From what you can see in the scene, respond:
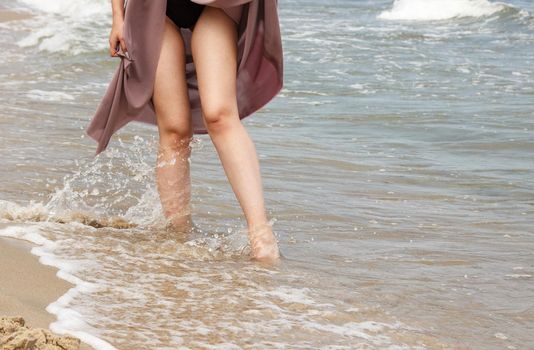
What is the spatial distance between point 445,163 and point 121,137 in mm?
2225

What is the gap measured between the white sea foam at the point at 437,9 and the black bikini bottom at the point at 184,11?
15.9 meters

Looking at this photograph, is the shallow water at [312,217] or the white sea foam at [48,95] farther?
the white sea foam at [48,95]

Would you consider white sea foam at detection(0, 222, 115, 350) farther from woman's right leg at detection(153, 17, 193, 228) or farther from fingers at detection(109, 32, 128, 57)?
fingers at detection(109, 32, 128, 57)

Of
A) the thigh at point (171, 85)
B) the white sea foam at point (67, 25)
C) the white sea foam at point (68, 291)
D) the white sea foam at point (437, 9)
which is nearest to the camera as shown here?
the white sea foam at point (68, 291)

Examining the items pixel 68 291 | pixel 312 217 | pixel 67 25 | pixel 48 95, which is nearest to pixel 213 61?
pixel 68 291

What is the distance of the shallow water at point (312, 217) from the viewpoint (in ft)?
10.8

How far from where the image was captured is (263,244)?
4.15m

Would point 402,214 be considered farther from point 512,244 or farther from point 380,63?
point 380,63

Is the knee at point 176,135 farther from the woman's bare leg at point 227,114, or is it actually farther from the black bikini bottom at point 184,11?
the black bikini bottom at point 184,11

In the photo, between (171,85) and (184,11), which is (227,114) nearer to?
(171,85)

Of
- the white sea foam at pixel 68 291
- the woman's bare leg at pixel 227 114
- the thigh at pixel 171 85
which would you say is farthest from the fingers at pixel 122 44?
the white sea foam at pixel 68 291

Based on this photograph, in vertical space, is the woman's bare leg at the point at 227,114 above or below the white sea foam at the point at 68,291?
above

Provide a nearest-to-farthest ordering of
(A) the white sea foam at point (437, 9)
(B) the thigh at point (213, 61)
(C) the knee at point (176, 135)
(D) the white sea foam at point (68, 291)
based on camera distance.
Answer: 1. (D) the white sea foam at point (68, 291)
2. (B) the thigh at point (213, 61)
3. (C) the knee at point (176, 135)
4. (A) the white sea foam at point (437, 9)

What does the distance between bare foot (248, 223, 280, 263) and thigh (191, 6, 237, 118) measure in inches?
19.2
